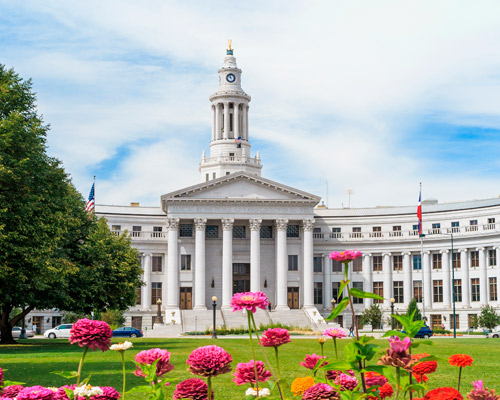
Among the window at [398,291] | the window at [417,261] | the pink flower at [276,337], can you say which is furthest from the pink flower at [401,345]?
the window at [398,291]

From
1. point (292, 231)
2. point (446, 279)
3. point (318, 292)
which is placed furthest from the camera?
point (318, 292)

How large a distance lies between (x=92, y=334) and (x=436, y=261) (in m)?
98.0

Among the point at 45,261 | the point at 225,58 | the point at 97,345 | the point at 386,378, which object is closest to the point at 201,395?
the point at 97,345

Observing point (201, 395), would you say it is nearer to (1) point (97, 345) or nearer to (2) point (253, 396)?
(2) point (253, 396)

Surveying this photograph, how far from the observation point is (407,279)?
102 m

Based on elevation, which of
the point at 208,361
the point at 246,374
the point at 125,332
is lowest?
the point at 125,332

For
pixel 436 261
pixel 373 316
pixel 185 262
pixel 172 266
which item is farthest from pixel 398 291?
pixel 172 266

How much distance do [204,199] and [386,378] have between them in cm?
8851

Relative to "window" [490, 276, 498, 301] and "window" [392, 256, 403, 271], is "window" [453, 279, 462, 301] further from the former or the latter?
"window" [392, 256, 403, 271]

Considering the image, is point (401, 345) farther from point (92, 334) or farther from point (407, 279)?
point (407, 279)

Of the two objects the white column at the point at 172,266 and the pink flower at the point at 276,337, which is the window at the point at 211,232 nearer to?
the white column at the point at 172,266

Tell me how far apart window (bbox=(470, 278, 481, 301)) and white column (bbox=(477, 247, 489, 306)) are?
89cm

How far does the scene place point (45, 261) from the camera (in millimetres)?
44000

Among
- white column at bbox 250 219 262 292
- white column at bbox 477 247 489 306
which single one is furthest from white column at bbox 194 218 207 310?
white column at bbox 477 247 489 306
